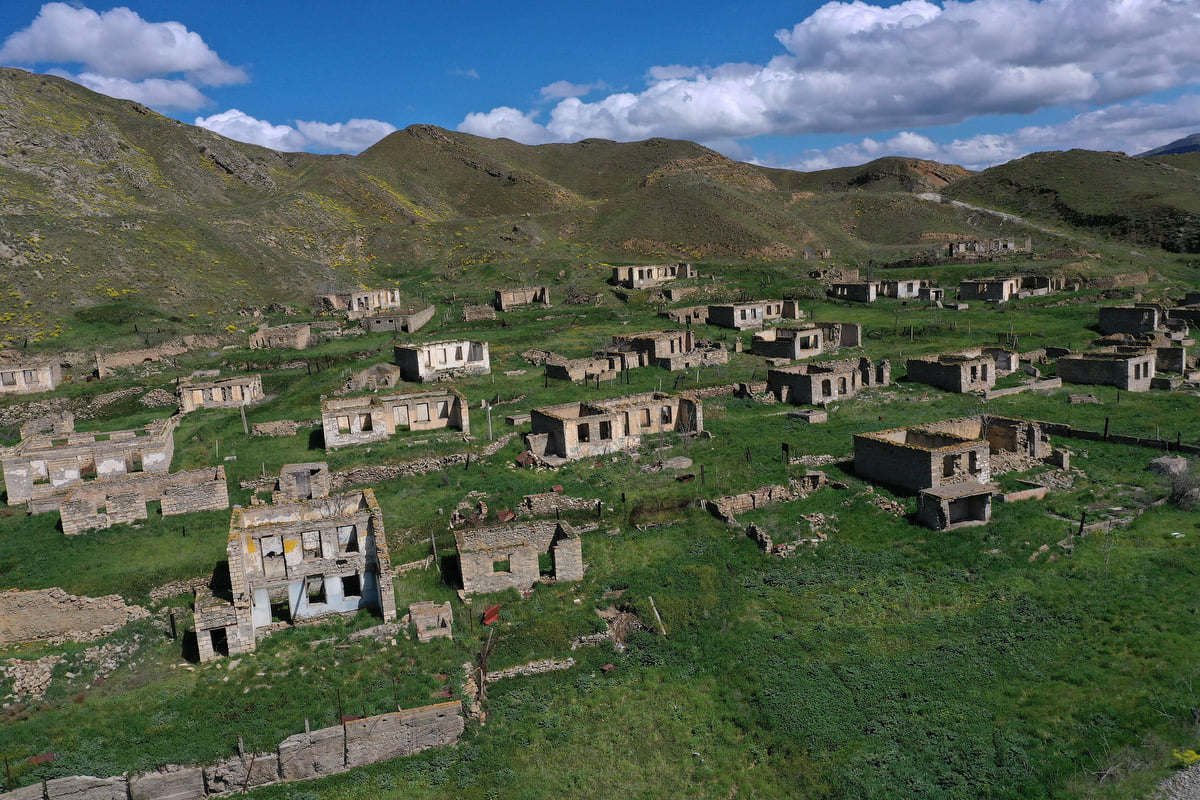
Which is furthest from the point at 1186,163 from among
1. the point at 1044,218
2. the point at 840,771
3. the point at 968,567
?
the point at 840,771

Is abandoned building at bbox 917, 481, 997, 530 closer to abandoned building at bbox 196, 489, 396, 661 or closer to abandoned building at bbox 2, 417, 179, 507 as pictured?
abandoned building at bbox 196, 489, 396, 661

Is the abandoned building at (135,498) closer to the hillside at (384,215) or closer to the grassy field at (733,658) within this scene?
the grassy field at (733,658)

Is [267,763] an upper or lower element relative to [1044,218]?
lower

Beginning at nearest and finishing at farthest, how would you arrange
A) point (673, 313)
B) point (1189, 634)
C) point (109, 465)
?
1. point (1189, 634)
2. point (109, 465)
3. point (673, 313)

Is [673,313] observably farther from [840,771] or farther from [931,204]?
[931,204]

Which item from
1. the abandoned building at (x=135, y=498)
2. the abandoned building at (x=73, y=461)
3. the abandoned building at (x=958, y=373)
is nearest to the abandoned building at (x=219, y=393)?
the abandoned building at (x=73, y=461)

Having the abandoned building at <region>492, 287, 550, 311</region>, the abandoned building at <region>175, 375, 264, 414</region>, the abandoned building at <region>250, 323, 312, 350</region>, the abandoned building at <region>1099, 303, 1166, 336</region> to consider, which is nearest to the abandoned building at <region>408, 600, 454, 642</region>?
the abandoned building at <region>175, 375, 264, 414</region>
